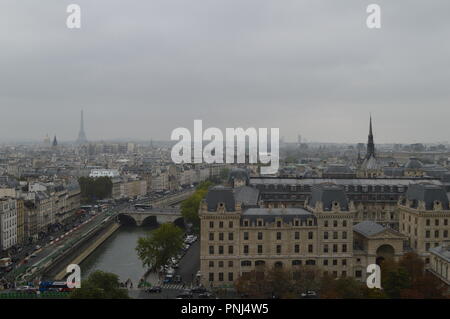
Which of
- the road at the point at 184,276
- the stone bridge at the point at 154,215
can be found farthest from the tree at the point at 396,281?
the stone bridge at the point at 154,215

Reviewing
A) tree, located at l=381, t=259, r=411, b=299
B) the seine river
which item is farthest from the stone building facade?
the seine river

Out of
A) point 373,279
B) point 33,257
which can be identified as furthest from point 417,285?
point 33,257

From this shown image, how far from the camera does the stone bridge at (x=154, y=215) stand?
8512 centimetres

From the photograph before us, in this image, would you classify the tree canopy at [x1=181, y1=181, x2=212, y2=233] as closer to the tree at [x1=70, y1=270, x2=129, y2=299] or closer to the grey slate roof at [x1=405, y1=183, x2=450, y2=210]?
the grey slate roof at [x1=405, y1=183, x2=450, y2=210]

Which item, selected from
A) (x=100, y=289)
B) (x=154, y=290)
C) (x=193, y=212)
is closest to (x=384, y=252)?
(x=154, y=290)

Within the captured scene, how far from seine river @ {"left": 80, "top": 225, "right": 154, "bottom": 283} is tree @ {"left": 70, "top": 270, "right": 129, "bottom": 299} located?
46.1ft

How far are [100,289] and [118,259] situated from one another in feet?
88.3

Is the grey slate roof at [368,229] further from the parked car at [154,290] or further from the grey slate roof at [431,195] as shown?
the parked car at [154,290]

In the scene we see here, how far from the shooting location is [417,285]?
37156 millimetres

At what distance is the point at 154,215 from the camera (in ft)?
285

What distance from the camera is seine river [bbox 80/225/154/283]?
5459 cm

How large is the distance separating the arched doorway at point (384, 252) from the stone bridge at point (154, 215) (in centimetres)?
4216

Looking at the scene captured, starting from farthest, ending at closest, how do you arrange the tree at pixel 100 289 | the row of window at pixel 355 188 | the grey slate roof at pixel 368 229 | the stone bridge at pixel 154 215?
the stone bridge at pixel 154 215
the row of window at pixel 355 188
the grey slate roof at pixel 368 229
the tree at pixel 100 289
